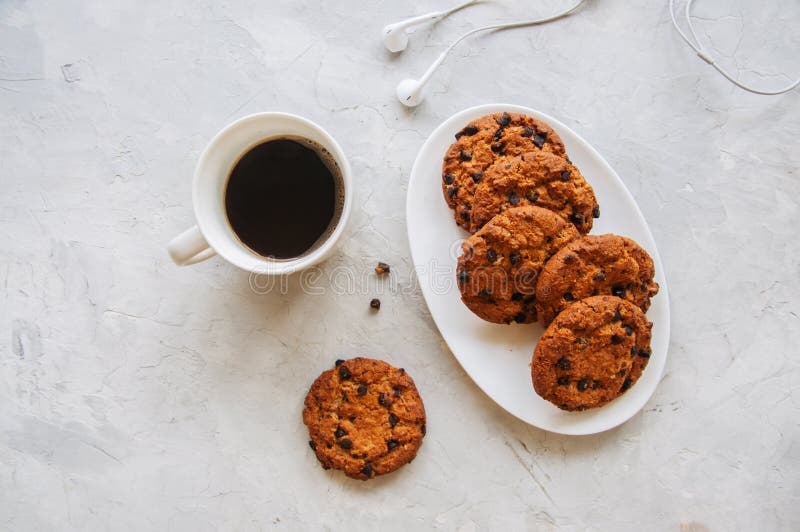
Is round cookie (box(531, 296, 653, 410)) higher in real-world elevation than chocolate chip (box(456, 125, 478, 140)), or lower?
lower

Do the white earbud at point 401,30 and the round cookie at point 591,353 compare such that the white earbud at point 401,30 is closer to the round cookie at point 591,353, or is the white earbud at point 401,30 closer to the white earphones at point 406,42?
the white earphones at point 406,42

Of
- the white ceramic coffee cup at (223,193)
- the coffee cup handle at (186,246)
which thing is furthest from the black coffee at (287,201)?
the coffee cup handle at (186,246)

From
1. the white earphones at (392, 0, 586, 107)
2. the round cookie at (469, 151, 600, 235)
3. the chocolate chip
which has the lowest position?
the round cookie at (469, 151, 600, 235)

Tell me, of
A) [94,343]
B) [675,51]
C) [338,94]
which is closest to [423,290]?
[338,94]

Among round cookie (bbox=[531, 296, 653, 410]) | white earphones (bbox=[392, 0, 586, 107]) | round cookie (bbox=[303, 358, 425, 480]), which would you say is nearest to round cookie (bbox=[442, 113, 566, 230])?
white earphones (bbox=[392, 0, 586, 107])

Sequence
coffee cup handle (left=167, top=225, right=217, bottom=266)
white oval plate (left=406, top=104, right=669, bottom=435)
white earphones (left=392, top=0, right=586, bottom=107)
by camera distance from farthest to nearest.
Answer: white earphones (left=392, top=0, right=586, bottom=107)
white oval plate (left=406, top=104, right=669, bottom=435)
coffee cup handle (left=167, top=225, right=217, bottom=266)

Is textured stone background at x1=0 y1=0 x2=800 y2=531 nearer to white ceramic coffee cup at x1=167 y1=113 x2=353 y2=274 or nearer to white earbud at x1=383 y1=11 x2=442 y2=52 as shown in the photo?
white earbud at x1=383 y1=11 x2=442 y2=52
